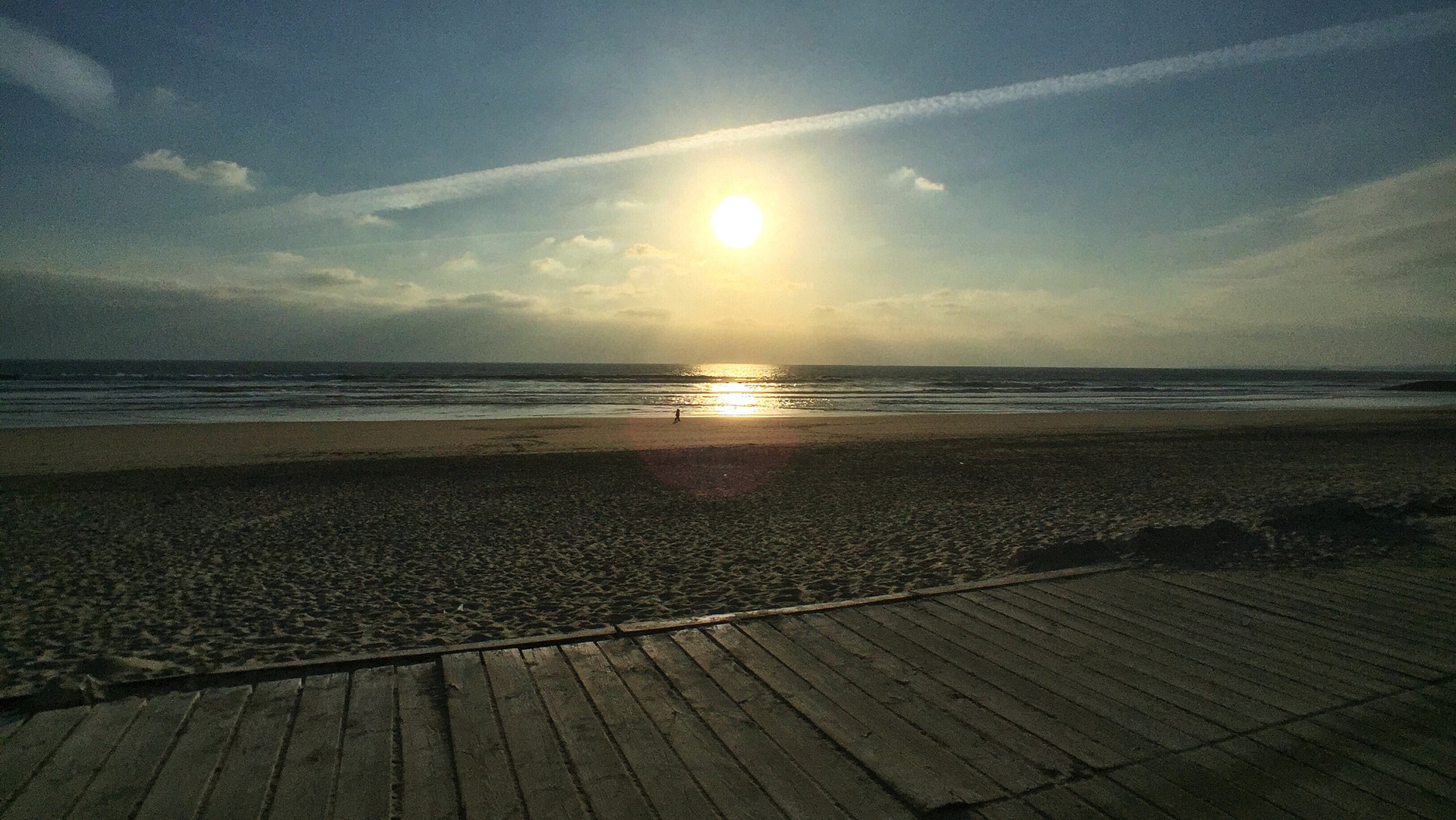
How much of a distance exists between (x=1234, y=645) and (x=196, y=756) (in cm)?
516

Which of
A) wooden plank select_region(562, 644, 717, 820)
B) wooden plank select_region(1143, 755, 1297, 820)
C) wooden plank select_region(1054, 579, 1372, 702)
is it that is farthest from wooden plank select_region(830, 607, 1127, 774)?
wooden plank select_region(562, 644, 717, 820)

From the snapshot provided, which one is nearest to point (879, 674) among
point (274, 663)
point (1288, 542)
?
point (274, 663)

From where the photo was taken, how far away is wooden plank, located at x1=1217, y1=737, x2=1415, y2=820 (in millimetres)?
2752

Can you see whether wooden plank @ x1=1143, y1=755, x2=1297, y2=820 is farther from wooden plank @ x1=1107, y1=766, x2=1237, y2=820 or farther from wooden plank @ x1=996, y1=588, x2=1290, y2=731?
wooden plank @ x1=996, y1=588, x2=1290, y2=731

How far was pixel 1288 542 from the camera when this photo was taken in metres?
7.11

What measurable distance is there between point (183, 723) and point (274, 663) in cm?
64

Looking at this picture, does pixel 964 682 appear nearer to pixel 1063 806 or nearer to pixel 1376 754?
pixel 1063 806

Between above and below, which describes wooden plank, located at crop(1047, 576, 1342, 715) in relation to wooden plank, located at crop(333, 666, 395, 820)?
above

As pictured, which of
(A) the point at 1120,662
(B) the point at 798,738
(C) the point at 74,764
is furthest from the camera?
(A) the point at 1120,662

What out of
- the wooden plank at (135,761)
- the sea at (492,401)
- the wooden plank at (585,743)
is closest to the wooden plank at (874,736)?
the wooden plank at (585,743)

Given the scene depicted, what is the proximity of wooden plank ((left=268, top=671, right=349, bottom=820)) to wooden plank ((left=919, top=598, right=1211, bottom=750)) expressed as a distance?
3.22m

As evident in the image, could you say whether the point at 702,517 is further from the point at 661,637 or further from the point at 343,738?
the point at 343,738

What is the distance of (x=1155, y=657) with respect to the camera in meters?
4.20

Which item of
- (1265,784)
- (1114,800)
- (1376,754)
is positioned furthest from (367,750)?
(1376,754)
